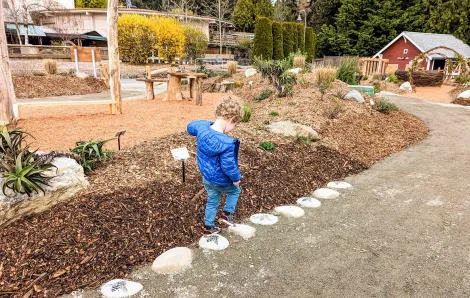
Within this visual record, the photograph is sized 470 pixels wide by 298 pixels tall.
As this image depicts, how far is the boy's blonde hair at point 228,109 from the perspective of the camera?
2449 millimetres

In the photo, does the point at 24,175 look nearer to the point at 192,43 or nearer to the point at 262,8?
the point at 192,43

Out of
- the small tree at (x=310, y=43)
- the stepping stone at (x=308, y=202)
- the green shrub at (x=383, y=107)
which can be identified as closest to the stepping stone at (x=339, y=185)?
the stepping stone at (x=308, y=202)

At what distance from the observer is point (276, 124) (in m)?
5.33

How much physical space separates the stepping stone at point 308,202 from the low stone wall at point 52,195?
2.18 metres

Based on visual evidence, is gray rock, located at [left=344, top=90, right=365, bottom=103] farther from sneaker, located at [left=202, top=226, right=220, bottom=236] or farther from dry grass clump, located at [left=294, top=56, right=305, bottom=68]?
sneaker, located at [left=202, top=226, right=220, bottom=236]

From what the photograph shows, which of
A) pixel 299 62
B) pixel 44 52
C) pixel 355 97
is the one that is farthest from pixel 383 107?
pixel 44 52

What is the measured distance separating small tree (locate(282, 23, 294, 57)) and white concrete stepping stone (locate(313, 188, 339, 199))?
18.8 m

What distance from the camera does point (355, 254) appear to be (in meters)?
2.59

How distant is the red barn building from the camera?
21.4 meters

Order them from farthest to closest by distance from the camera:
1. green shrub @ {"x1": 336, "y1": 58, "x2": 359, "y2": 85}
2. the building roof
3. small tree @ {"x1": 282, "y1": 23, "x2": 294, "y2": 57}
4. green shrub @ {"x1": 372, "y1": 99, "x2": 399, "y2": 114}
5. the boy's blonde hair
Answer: the building roof
small tree @ {"x1": 282, "y1": 23, "x2": 294, "y2": 57}
green shrub @ {"x1": 336, "y1": 58, "x2": 359, "y2": 85}
green shrub @ {"x1": 372, "y1": 99, "x2": 399, "y2": 114}
the boy's blonde hair

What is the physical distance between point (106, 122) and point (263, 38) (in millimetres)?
14937

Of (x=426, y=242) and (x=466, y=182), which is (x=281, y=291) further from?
(x=466, y=182)

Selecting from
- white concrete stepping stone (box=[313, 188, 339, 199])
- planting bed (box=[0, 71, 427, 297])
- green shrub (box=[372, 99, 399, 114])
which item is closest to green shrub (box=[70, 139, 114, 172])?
planting bed (box=[0, 71, 427, 297])

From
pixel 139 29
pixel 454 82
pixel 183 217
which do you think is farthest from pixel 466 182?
pixel 139 29
